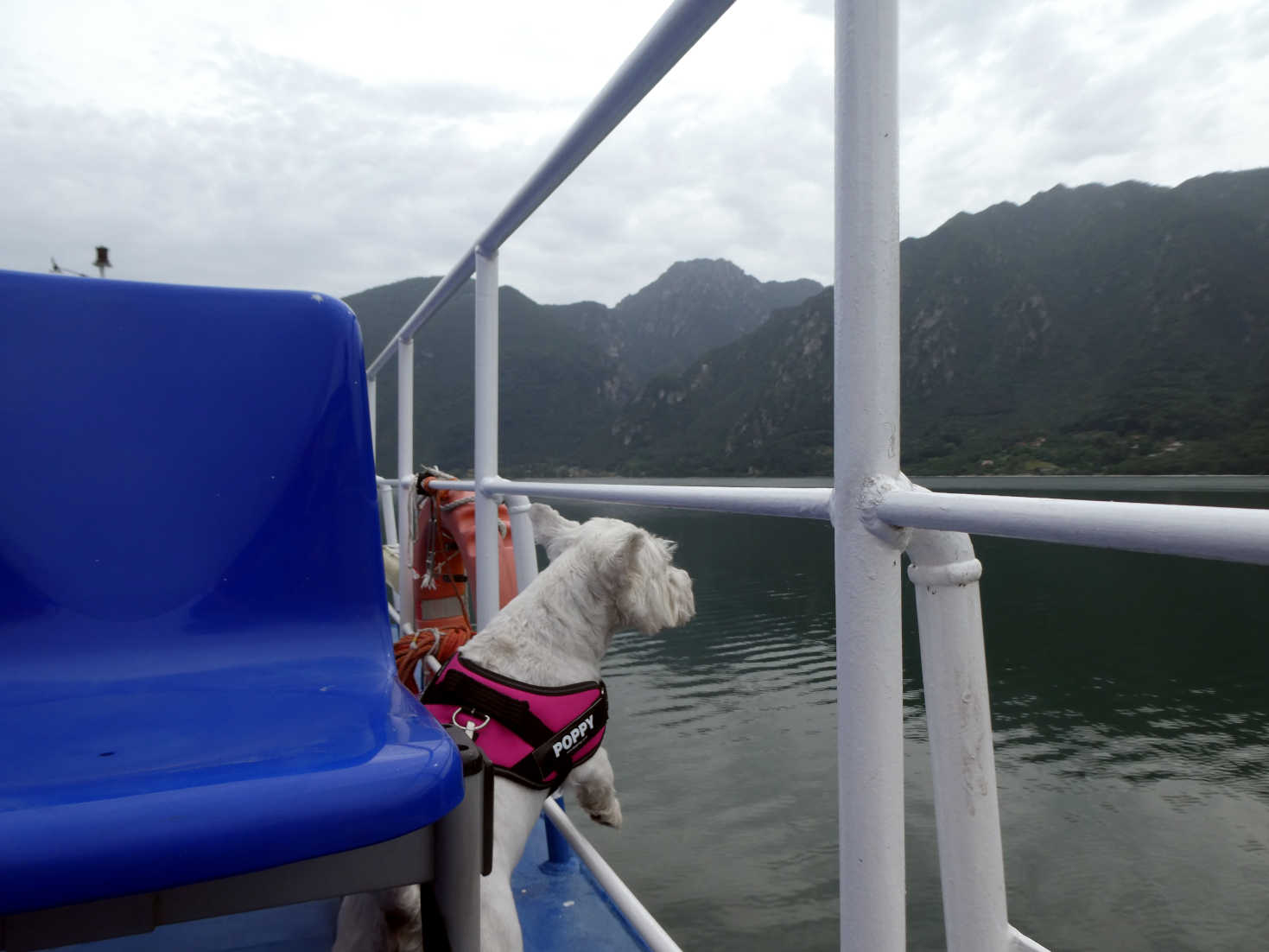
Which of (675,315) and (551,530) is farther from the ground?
(675,315)

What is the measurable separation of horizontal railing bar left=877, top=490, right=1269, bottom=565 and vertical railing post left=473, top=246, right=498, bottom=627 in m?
1.57

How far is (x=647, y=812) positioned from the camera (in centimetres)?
966

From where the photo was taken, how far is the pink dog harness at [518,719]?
1.37m

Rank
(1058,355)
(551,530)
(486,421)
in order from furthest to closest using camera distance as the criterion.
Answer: (1058,355) → (486,421) → (551,530)

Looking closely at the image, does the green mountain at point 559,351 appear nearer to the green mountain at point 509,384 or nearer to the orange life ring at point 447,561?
the green mountain at point 509,384

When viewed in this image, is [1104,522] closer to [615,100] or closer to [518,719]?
[615,100]

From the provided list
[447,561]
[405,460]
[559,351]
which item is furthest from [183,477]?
[559,351]

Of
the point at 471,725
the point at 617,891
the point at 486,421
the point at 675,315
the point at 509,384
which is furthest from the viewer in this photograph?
the point at 675,315

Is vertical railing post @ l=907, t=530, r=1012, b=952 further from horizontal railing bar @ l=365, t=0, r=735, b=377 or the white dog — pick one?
the white dog

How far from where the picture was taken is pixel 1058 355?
3316cm

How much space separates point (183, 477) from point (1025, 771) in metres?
13.3

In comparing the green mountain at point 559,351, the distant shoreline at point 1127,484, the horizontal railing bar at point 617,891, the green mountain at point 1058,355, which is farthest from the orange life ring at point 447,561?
the green mountain at point 1058,355

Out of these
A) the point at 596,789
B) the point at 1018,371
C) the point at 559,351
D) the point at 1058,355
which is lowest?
the point at 596,789

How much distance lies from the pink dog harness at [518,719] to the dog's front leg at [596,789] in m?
0.17
